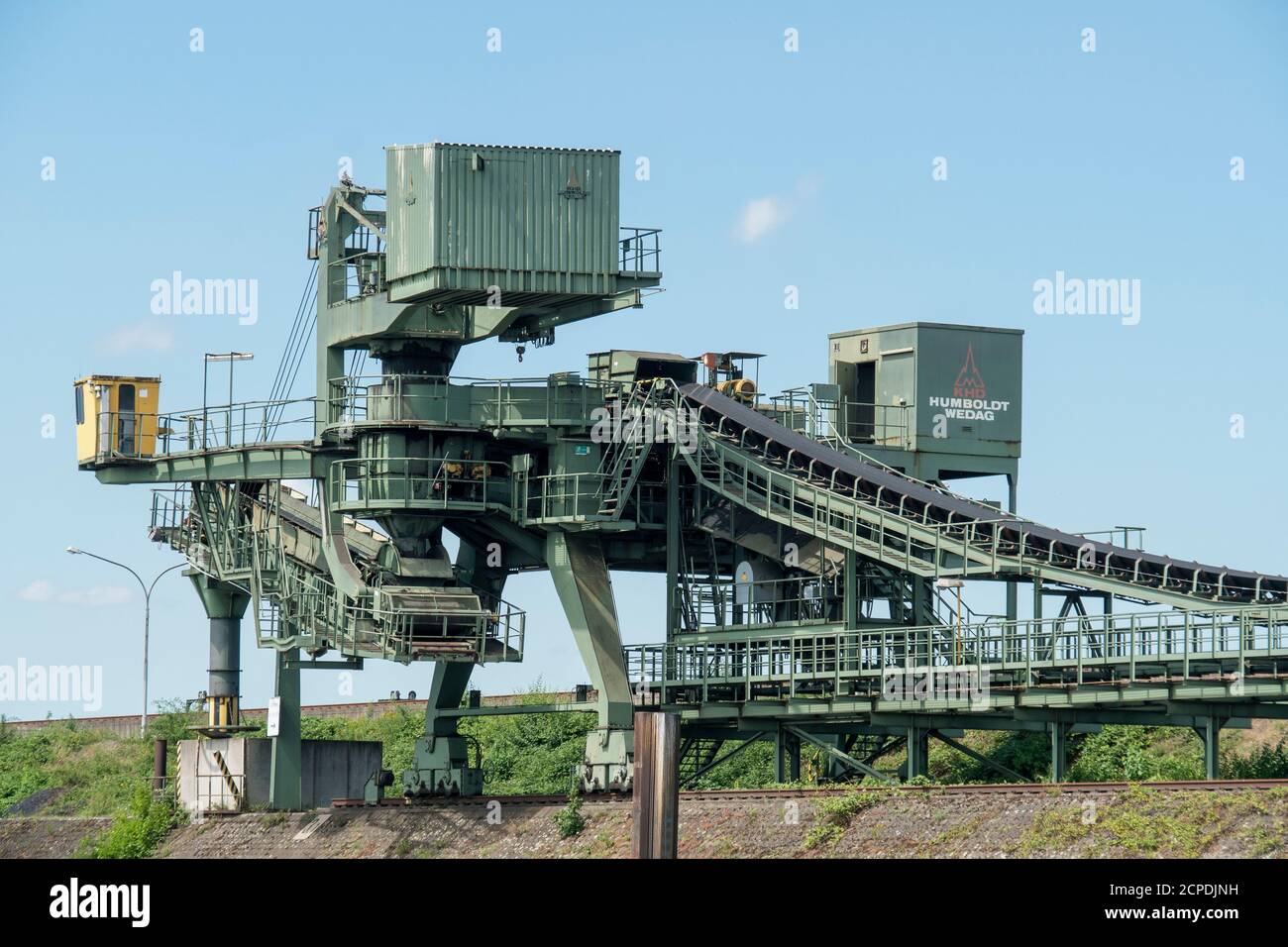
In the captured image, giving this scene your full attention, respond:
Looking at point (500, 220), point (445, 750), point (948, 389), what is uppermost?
point (500, 220)

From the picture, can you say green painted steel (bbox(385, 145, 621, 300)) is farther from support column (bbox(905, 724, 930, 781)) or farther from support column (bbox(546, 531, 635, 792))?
support column (bbox(905, 724, 930, 781))

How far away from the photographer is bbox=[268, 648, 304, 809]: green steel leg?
58.7 m

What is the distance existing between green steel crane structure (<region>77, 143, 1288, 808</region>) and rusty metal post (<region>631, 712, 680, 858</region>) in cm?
1756

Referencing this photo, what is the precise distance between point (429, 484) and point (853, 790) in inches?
540

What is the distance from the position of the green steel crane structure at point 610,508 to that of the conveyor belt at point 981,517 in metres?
0.08

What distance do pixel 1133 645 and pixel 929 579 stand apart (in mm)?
9741

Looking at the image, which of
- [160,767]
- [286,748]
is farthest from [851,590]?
[160,767]

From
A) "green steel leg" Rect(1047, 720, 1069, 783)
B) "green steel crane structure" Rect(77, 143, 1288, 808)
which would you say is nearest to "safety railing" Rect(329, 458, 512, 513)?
"green steel crane structure" Rect(77, 143, 1288, 808)

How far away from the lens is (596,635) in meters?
53.9

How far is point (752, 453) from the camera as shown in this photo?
53.8 m

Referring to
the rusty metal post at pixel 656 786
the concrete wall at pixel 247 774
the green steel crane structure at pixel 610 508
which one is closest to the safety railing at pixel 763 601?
the green steel crane structure at pixel 610 508

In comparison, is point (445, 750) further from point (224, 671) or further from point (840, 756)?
point (840, 756)
